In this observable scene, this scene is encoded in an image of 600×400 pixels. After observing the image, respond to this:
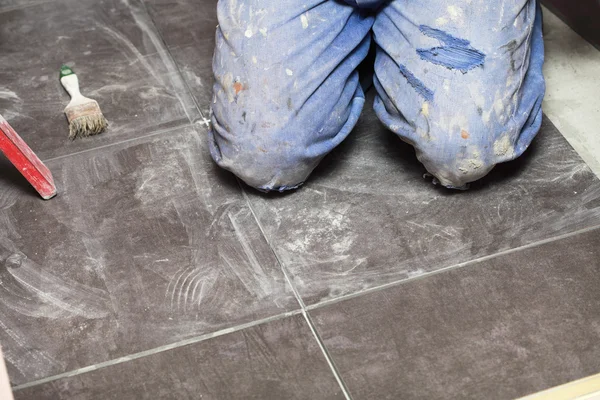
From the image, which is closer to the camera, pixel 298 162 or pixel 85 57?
pixel 298 162

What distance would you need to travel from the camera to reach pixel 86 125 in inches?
74.7

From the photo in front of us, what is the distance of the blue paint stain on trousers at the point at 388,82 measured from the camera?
157 cm

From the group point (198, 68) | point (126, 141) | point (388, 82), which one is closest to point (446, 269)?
point (388, 82)

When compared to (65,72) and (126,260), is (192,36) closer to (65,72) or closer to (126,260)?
(65,72)

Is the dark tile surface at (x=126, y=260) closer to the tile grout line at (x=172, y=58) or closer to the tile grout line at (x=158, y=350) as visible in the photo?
the tile grout line at (x=158, y=350)

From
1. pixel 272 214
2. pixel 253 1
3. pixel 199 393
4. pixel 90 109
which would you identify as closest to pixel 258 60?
pixel 253 1

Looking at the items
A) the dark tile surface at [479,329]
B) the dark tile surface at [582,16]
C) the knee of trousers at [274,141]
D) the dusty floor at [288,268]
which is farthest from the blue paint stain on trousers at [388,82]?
the dark tile surface at [582,16]

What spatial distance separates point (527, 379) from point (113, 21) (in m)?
1.57

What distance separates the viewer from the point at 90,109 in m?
1.92

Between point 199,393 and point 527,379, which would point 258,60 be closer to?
point 199,393

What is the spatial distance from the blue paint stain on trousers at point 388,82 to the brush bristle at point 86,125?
372 mm

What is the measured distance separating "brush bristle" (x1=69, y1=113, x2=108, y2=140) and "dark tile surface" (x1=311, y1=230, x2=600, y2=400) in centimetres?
76

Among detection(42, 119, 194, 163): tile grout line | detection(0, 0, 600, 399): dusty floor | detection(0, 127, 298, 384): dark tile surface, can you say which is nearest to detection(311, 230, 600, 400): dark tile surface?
detection(0, 0, 600, 399): dusty floor

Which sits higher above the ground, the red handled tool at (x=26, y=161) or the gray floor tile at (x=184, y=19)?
the red handled tool at (x=26, y=161)
